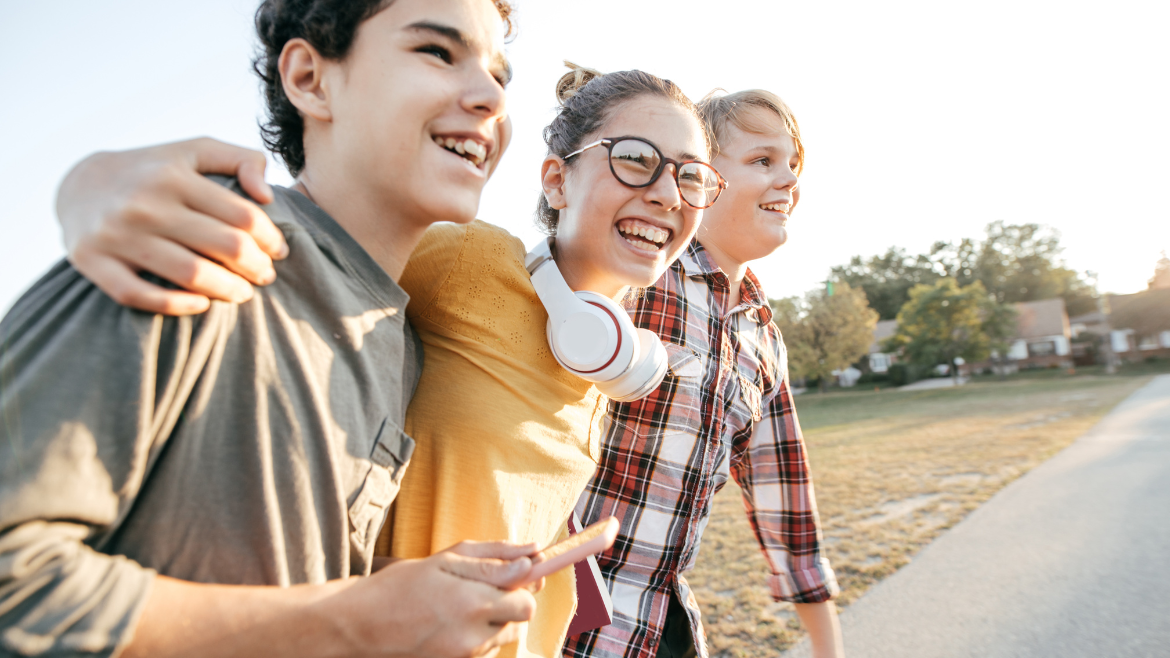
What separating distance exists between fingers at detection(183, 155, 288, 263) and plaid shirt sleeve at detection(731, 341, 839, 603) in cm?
223

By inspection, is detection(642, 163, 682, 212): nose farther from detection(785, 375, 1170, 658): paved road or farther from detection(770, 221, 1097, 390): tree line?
detection(770, 221, 1097, 390): tree line

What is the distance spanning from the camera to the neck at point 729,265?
2791mm

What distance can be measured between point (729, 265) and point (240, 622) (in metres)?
2.35

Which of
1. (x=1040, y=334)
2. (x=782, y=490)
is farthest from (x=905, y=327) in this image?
(x=782, y=490)

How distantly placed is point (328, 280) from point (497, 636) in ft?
2.40

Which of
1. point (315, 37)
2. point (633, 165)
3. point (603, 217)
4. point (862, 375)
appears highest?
point (315, 37)

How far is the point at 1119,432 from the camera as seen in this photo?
43.2 feet

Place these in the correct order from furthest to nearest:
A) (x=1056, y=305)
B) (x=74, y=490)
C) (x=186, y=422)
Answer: (x=1056, y=305) < (x=186, y=422) < (x=74, y=490)

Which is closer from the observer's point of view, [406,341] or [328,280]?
[328,280]

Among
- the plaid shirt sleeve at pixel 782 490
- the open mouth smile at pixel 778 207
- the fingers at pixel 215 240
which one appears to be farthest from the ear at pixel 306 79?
the plaid shirt sleeve at pixel 782 490

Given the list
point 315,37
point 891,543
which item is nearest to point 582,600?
point 315,37

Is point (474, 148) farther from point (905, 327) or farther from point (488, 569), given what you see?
point (905, 327)

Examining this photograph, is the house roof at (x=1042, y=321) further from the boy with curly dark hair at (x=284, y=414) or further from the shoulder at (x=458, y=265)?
the boy with curly dark hair at (x=284, y=414)

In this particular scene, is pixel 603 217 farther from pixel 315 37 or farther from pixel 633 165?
pixel 315 37
